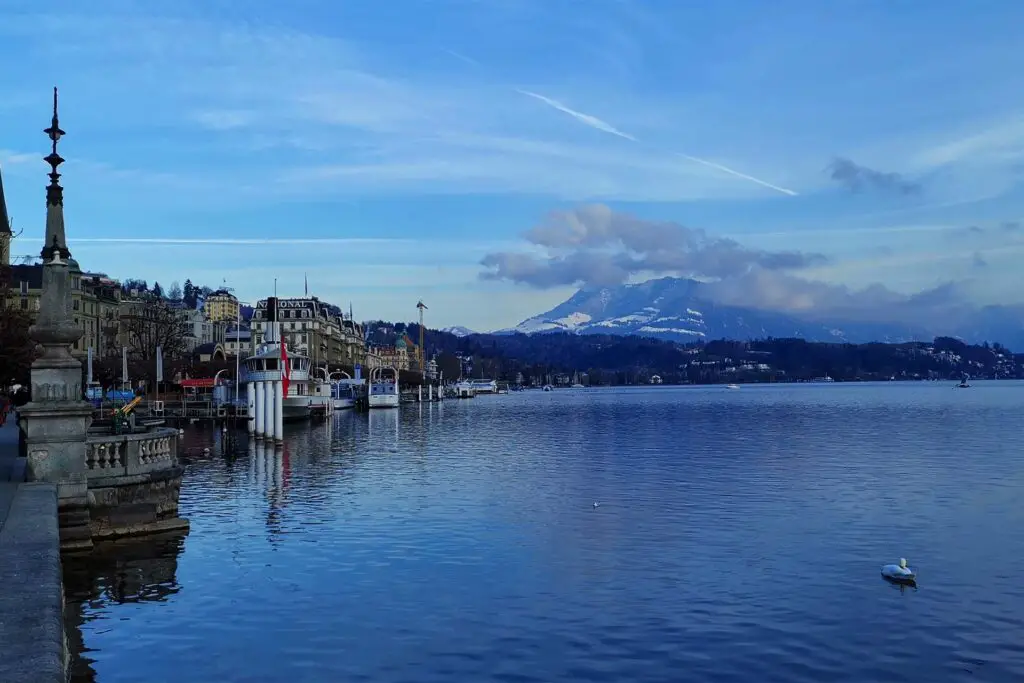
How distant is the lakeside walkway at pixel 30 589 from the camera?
10094 mm

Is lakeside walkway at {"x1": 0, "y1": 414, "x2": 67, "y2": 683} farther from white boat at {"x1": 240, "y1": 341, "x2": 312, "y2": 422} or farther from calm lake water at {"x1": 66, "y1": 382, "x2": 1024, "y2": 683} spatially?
white boat at {"x1": 240, "y1": 341, "x2": 312, "y2": 422}

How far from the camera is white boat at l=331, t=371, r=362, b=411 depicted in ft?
505

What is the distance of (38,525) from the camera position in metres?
18.1

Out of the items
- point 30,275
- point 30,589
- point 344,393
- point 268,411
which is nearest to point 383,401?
point 344,393

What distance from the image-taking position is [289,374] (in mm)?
111688

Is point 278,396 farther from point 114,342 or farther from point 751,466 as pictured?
point 114,342

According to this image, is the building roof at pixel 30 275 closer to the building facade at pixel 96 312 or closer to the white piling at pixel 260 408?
the building facade at pixel 96 312

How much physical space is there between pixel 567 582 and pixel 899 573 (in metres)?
8.50

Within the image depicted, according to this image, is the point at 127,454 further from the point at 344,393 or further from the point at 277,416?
the point at 344,393

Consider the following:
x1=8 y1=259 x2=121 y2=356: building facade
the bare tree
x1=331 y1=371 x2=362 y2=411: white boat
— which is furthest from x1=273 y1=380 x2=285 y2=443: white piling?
x1=8 y1=259 x2=121 y2=356: building facade

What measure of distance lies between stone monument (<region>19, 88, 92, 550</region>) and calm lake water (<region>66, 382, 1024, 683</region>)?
1596 millimetres

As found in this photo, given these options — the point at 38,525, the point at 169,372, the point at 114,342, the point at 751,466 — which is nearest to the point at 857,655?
the point at 38,525

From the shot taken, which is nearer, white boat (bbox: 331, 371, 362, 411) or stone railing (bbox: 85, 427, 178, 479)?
stone railing (bbox: 85, 427, 178, 479)

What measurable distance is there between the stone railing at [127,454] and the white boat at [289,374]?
192ft
